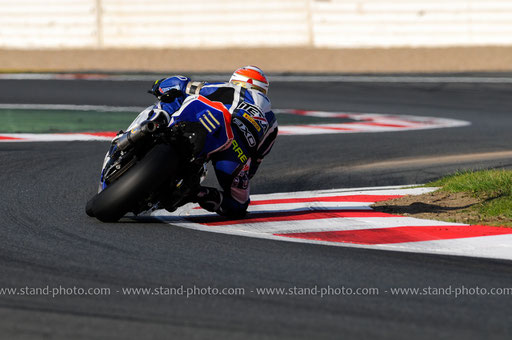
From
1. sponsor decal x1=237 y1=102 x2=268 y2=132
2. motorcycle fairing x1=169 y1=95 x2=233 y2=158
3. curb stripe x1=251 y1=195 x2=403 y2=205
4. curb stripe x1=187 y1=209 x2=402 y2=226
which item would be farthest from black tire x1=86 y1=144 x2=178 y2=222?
curb stripe x1=251 y1=195 x2=403 y2=205

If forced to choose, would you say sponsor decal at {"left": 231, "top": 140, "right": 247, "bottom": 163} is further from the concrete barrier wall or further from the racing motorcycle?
the concrete barrier wall

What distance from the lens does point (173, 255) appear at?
20.1 ft

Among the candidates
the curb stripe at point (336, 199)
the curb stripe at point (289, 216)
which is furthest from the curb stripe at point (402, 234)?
the curb stripe at point (336, 199)

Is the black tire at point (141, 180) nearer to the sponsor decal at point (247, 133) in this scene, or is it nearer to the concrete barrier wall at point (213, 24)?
the sponsor decal at point (247, 133)

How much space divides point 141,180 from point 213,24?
16441 millimetres

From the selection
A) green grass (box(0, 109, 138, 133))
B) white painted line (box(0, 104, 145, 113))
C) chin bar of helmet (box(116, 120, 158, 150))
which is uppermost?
chin bar of helmet (box(116, 120, 158, 150))

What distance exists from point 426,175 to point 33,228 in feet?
15.9

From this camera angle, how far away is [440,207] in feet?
27.1

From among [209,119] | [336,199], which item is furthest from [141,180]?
[336,199]

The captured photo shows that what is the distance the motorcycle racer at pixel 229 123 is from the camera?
7391mm

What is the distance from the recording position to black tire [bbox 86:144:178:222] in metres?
6.74

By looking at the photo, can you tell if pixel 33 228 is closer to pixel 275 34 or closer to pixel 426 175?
pixel 426 175

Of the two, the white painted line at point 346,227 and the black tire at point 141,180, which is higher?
the black tire at point 141,180

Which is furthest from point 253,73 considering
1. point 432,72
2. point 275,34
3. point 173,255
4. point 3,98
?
point 275,34
